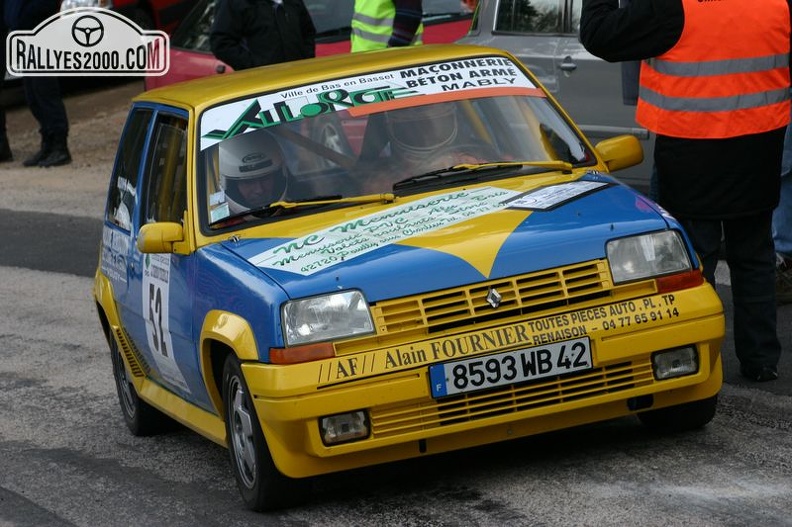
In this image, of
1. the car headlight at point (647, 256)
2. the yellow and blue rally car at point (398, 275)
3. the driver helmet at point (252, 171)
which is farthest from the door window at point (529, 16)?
the car headlight at point (647, 256)

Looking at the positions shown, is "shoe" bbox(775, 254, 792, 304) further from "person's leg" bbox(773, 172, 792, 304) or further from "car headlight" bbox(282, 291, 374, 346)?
"car headlight" bbox(282, 291, 374, 346)

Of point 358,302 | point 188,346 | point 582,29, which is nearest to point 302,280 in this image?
point 358,302

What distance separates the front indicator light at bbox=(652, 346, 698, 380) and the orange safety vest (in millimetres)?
1348

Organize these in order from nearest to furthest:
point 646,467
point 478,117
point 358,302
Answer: point 358,302, point 646,467, point 478,117

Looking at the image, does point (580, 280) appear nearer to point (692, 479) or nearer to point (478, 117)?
point (692, 479)

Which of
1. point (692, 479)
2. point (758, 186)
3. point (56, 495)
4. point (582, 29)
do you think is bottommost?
point (56, 495)

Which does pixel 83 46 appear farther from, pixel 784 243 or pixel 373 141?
pixel 373 141

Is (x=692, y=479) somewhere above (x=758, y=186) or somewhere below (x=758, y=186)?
below

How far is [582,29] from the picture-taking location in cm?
698

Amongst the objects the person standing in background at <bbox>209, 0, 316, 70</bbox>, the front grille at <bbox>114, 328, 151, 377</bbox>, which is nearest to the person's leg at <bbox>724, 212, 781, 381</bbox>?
the front grille at <bbox>114, 328, 151, 377</bbox>

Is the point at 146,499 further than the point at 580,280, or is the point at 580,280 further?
the point at 146,499

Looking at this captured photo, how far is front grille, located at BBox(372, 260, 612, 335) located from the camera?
217 inches

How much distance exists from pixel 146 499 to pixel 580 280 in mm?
1874

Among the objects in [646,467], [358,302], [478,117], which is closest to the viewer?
[358,302]
